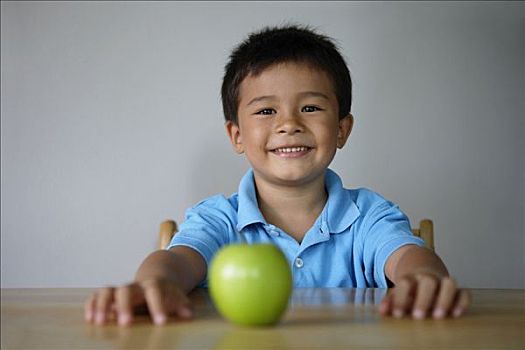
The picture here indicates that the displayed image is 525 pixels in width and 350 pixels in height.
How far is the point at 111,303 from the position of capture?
1.77 feet

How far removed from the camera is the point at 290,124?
3.82 feet

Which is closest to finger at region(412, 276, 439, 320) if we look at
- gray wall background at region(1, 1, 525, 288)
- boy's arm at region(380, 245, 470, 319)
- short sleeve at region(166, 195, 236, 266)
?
boy's arm at region(380, 245, 470, 319)

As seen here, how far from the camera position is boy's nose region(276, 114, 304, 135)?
1.16 m

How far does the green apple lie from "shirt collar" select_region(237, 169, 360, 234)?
648 millimetres

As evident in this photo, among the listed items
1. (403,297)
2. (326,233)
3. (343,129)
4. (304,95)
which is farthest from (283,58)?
(403,297)

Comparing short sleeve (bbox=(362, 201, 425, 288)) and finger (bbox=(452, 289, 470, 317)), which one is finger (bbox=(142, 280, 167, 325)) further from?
short sleeve (bbox=(362, 201, 425, 288))

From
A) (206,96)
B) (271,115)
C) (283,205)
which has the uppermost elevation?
(206,96)

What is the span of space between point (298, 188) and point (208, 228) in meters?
0.21

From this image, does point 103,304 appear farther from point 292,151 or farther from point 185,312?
point 292,151

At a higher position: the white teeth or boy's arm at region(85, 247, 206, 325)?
the white teeth

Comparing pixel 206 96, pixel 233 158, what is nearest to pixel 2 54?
pixel 206 96

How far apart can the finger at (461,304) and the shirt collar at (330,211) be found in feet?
1.86

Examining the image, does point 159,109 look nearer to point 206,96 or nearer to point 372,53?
point 206,96

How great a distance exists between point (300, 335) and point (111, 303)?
17 centimetres
